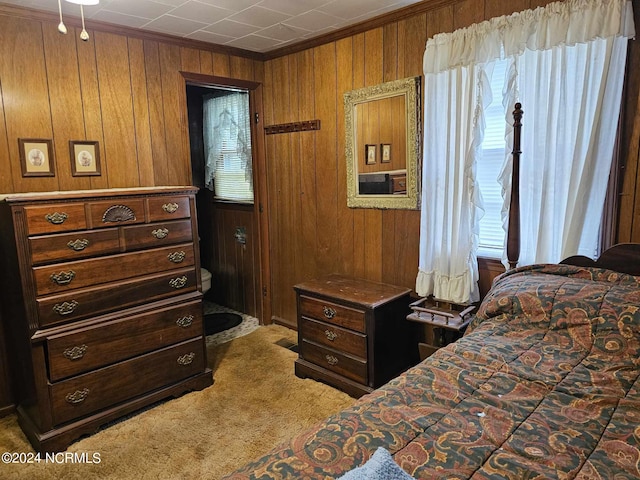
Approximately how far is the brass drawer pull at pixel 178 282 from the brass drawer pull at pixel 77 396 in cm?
74

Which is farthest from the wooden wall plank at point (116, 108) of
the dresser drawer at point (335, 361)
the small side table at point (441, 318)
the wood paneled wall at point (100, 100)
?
the small side table at point (441, 318)

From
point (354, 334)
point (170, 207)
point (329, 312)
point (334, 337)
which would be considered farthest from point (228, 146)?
point (354, 334)

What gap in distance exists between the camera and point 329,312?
2830 millimetres

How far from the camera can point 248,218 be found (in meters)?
4.07

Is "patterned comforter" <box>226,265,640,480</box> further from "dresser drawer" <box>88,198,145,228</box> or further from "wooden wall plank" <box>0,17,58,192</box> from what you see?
"wooden wall plank" <box>0,17,58,192</box>

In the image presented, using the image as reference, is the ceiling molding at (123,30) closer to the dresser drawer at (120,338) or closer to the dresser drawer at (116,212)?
the dresser drawer at (116,212)

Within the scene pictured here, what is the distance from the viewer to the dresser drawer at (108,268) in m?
2.23

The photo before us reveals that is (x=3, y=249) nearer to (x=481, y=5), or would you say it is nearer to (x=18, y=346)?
(x=18, y=346)

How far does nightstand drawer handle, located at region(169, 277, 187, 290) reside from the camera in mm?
2734

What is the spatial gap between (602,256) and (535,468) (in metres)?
1.38

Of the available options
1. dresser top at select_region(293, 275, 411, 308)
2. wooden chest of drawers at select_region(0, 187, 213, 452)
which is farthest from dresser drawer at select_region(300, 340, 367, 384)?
wooden chest of drawers at select_region(0, 187, 213, 452)

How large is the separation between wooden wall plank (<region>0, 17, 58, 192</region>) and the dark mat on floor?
75.0 inches

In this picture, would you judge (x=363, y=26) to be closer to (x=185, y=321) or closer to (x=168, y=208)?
(x=168, y=208)

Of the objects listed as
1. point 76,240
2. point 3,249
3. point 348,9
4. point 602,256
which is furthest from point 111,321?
point 602,256
